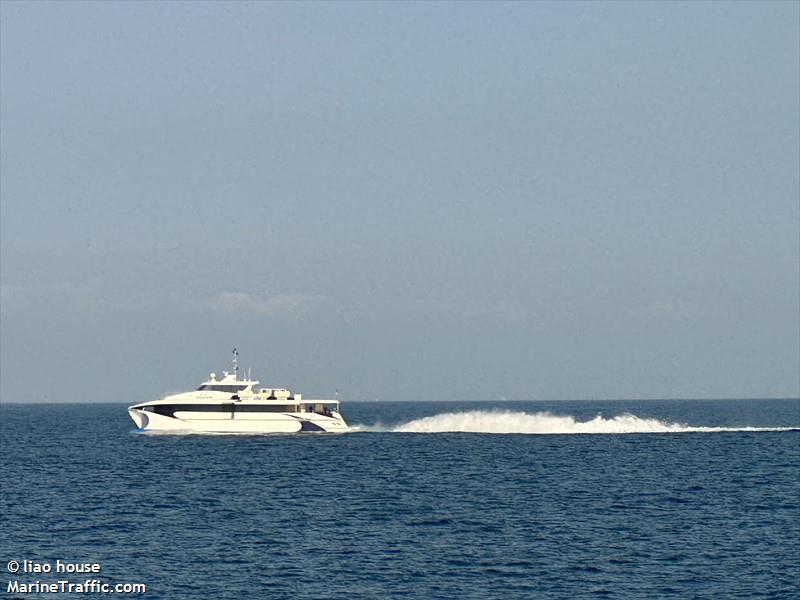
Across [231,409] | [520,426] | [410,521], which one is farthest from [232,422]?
Result: [410,521]

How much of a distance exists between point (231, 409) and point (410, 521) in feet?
170

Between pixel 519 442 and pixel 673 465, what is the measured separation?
1093 inches

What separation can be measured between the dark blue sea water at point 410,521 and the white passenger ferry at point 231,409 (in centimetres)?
454

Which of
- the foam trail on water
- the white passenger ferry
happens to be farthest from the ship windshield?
the foam trail on water

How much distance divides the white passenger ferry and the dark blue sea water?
454 centimetres

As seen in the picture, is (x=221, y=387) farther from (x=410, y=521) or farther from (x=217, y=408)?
(x=410, y=521)

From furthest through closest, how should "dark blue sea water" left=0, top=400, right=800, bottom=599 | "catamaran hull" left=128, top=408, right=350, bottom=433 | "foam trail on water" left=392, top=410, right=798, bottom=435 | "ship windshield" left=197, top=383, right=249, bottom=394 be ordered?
"foam trail on water" left=392, top=410, right=798, bottom=435, "catamaran hull" left=128, top=408, right=350, bottom=433, "ship windshield" left=197, top=383, right=249, bottom=394, "dark blue sea water" left=0, top=400, right=800, bottom=599

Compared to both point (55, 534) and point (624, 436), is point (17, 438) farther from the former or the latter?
point (55, 534)

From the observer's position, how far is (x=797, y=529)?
177 feet

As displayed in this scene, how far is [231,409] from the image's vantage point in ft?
343

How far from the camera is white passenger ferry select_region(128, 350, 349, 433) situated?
10406 centimetres

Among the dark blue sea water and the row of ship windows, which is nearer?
the dark blue sea water

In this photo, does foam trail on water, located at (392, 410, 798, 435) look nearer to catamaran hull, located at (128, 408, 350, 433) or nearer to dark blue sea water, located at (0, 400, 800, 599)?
catamaran hull, located at (128, 408, 350, 433)

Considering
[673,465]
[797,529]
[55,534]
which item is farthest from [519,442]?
[55,534]
